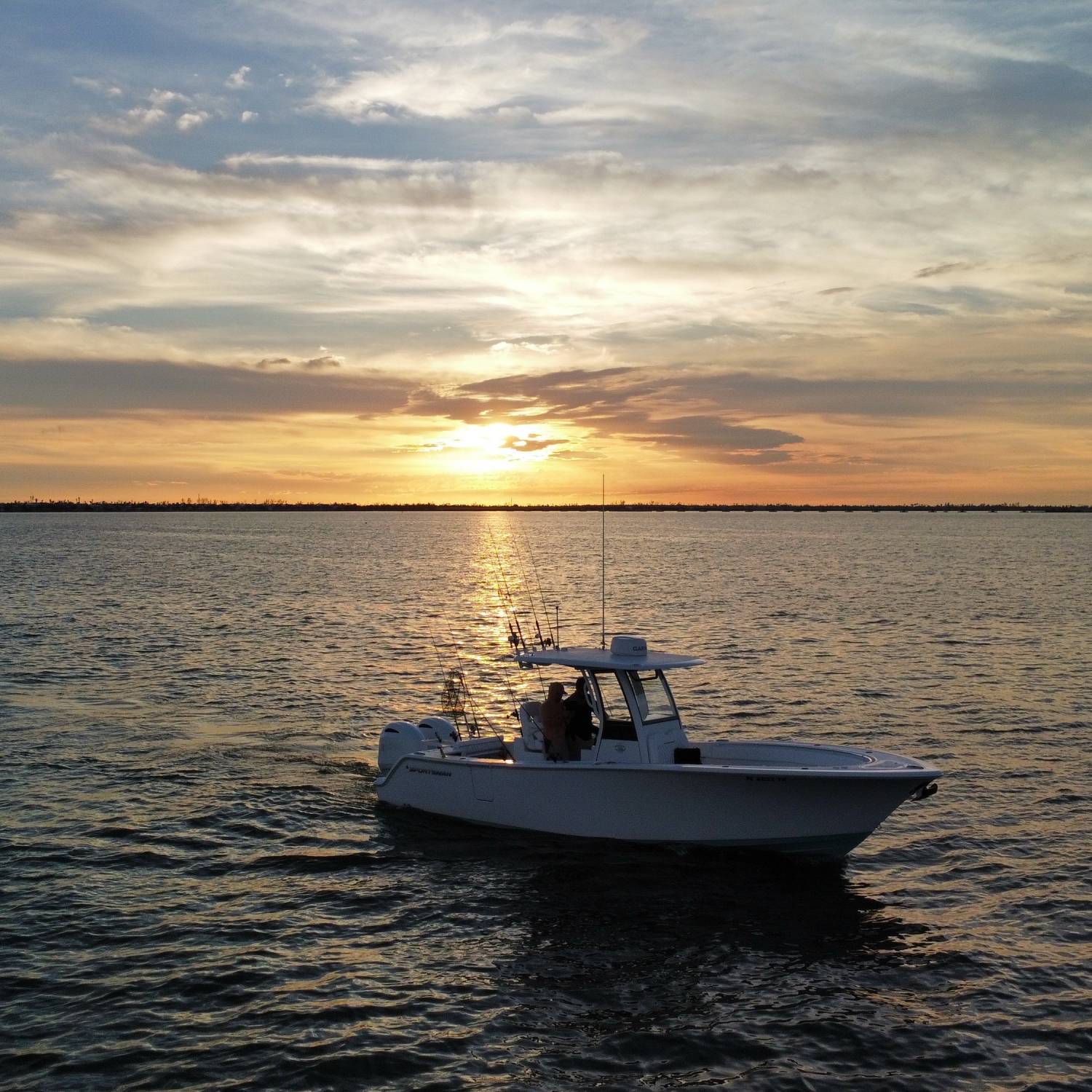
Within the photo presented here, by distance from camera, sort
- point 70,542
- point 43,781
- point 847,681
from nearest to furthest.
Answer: point 43,781
point 847,681
point 70,542

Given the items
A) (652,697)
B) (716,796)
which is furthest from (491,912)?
(652,697)

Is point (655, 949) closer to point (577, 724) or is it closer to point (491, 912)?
point (491, 912)

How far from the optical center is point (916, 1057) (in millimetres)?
10156

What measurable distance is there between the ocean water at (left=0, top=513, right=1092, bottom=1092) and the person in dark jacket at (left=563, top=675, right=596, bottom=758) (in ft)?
5.24

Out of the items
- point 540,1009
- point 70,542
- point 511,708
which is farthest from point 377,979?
point 70,542

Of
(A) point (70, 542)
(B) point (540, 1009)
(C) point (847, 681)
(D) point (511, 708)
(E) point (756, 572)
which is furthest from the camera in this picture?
(A) point (70, 542)

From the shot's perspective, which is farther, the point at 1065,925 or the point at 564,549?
the point at 564,549

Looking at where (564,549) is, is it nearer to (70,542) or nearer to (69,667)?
(70,542)

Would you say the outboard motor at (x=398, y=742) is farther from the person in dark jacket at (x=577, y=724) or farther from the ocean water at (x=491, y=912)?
the person in dark jacket at (x=577, y=724)

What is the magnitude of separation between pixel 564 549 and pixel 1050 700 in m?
109

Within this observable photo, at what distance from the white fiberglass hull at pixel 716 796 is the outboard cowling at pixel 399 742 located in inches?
62.6

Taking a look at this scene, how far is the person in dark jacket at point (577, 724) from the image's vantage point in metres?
15.9

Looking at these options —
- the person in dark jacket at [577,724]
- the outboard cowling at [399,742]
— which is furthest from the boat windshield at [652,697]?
the outboard cowling at [399,742]

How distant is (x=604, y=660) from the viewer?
1591cm
